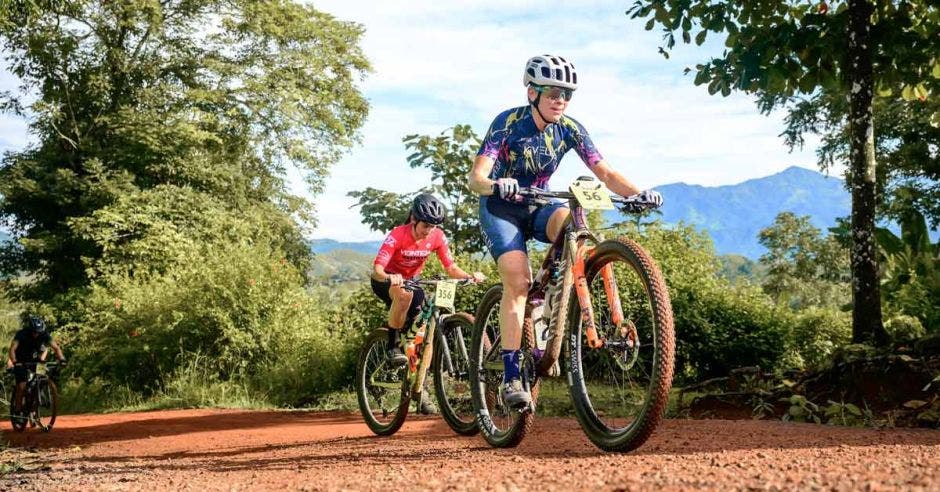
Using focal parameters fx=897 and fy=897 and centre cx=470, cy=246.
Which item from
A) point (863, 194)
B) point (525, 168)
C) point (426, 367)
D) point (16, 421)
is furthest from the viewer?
point (16, 421)

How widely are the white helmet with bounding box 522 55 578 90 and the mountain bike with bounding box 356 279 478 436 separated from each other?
2.34m

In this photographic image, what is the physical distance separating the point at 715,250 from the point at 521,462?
1034cm

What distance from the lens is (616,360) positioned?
534 centimetres

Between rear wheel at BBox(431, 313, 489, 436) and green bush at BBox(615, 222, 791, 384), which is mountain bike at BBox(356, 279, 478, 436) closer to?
rear wheel at BBox(431, 313, 489, 436)

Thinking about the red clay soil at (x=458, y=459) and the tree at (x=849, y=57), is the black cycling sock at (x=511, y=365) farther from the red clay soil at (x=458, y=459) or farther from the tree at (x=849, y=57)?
the tree at (x=849, y=57)

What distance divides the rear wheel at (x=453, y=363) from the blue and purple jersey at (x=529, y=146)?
1694 millimetres

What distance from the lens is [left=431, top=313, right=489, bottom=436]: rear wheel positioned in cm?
738

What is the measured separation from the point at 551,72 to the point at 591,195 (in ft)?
2.98

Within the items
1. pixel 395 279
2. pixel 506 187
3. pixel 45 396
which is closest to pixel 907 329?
pixel 395 279

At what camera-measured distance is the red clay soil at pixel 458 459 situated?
3912mm

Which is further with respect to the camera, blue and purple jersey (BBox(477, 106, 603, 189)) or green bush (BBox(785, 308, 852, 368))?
green bush (BBox(785, 308, 852, 368))

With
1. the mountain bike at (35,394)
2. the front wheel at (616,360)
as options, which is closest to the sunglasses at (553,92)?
the front wheel at (616,360)

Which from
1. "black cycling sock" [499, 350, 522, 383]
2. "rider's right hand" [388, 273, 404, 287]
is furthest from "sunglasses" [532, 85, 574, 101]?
"rider's right hand" [388, 273, 404, 287]

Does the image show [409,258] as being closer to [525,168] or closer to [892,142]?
[525,168]
